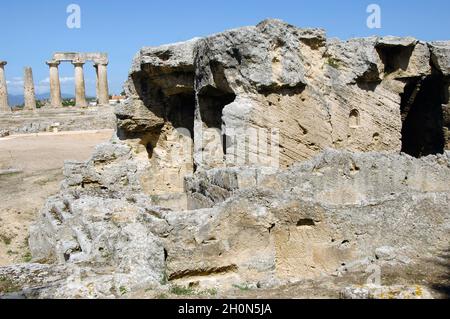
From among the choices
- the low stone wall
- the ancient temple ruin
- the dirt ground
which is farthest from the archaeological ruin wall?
the ancient temple ruin

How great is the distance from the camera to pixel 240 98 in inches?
417

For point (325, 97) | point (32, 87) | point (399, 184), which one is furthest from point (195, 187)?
point (32, 87)

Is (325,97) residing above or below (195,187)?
above

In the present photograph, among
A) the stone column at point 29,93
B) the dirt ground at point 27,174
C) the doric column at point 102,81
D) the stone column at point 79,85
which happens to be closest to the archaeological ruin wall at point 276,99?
the dirt ground at point 27,174

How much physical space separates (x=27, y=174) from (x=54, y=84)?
1877cm

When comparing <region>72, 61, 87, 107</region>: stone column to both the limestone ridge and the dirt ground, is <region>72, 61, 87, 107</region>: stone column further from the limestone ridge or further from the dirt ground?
the limestone ridge

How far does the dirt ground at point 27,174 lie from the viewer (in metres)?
10.9

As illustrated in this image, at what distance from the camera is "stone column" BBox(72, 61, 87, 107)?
110 feet

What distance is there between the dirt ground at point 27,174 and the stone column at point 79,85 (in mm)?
6769

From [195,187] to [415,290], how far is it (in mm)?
7176

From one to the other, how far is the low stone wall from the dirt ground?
220 cm
